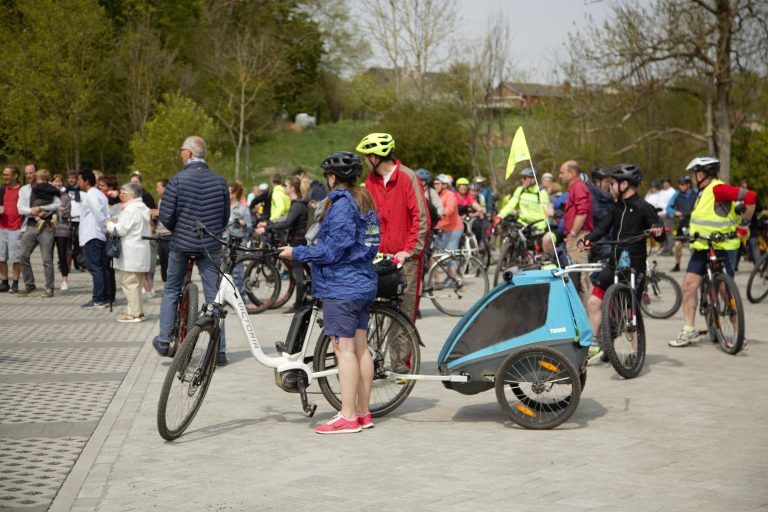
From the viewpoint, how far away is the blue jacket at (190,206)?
31.9ft

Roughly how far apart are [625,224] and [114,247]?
6.25 m

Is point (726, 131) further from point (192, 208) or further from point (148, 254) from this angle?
point (192, 208)

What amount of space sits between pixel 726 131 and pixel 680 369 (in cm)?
2075

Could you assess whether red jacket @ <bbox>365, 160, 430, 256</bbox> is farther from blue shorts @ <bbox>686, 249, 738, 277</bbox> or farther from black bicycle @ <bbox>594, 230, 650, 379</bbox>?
blue shorts @ <bbox>686, 249, 738, 277</bbox>

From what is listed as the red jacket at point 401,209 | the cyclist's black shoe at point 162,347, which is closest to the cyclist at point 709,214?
the red jacket at point 401,209

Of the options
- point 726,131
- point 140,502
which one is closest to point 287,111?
point 726,131

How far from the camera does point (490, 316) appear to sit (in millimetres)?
7469

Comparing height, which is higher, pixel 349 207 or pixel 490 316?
pixel 349 207

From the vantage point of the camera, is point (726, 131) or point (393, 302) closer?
point (393, 302)

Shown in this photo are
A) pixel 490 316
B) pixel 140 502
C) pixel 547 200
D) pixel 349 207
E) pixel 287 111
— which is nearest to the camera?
pixel 140 502

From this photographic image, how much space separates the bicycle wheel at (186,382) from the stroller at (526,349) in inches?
64.8

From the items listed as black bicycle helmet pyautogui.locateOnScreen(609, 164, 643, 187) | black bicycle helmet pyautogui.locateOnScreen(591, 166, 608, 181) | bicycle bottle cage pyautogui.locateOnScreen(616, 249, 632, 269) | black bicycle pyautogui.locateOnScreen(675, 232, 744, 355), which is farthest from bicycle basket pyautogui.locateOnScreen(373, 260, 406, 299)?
black bicycle helmet pyautogui.locateOnScreen(591, 166, 608, 181)

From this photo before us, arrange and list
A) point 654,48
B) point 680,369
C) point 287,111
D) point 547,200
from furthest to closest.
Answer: point 287,111 < point 654,48 < point 547,200 < point 680,369

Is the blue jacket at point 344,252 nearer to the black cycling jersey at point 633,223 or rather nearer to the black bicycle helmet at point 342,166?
the black bicycle helmet at point 342,166
